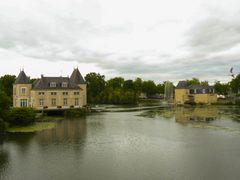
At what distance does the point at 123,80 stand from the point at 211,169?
104158mm

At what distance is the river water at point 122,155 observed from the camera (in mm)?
17312

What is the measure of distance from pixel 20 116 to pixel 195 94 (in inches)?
2524

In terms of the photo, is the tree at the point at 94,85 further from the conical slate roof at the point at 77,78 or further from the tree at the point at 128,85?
the conical slate roof at the point at 77,78

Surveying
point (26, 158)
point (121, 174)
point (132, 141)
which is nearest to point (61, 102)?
point (132, 141)

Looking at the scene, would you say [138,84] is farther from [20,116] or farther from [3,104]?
[3,104]

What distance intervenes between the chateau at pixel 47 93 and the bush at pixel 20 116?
52.8ft

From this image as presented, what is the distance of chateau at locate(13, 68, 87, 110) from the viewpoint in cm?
5288

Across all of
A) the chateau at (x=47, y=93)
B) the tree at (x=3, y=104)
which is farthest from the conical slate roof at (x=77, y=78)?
the tree at (x=3, y=104)

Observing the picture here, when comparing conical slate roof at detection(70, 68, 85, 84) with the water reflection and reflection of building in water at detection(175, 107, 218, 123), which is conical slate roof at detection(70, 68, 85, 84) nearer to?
reflection of building in water at detection(175, 107, 218, 123)

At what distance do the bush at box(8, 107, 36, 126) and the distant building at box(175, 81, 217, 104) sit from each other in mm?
60489

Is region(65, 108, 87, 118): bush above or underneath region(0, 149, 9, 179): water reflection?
above

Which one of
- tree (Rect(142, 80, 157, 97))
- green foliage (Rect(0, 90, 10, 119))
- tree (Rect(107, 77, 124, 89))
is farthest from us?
tree (Rect(142, 80, 157, 97))

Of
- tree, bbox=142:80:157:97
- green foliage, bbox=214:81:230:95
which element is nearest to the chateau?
tree, bbox=142:80:157:97

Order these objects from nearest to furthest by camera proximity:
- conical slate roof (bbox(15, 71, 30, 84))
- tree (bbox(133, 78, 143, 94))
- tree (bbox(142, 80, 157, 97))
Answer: conical slate roof (bbox(15, 71, 30, 84)), tree (bbox(133, 78, 143, 94)), tree (bbox(142, 80, 157, 97))
